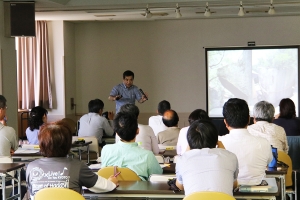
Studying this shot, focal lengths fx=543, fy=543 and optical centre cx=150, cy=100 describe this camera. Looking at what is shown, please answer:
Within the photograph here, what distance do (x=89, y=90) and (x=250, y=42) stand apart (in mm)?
3759

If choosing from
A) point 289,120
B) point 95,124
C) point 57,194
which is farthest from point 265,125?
point 95,124

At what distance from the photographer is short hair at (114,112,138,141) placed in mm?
4375

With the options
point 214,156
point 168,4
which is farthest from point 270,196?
point 168,4

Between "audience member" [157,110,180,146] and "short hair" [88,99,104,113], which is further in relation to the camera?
"short hair" [88,99,104,113]

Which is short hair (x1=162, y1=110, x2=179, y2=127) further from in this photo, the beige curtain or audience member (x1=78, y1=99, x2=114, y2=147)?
the beige curtain

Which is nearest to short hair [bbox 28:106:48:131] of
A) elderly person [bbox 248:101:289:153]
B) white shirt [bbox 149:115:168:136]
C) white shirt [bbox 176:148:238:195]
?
white shirt [bbox 149:115:168:136]

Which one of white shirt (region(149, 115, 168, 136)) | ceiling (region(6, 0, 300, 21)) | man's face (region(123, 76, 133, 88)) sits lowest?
white shirt (region(149, 115, 168, 136))

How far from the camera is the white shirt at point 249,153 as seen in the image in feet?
13.1

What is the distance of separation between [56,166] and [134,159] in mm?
1015

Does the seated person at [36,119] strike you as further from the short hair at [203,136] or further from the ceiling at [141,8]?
the short hair at [203,136]

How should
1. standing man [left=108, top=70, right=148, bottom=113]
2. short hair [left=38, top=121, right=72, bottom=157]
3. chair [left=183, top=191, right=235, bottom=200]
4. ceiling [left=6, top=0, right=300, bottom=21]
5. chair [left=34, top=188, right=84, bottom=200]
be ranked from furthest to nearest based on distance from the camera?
standing man [left=108, top=70, right=148, bottom=113] → ceiling [left=6, top=0, right=300, bottom=21] → short hair [left=38, top=121, right=72, bottom=157] → chair [left=34, top=188, right=84, bottom=200] → chair [left=183, top=191, right=235, bottom=200]

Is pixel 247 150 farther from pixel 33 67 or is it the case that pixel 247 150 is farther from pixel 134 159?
pixel 33 67

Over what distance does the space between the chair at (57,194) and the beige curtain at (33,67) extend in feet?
26.8

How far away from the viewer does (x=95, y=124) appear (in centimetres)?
831
